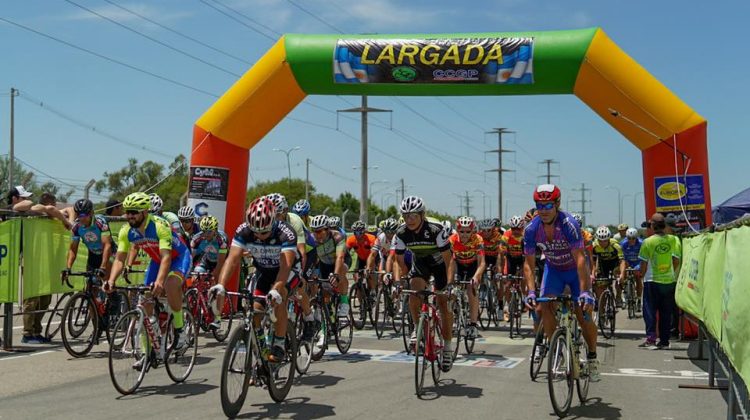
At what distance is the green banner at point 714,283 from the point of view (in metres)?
6.79

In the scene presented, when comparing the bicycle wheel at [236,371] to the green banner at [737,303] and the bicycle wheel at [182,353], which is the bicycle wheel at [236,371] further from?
the green banner at [737,303]

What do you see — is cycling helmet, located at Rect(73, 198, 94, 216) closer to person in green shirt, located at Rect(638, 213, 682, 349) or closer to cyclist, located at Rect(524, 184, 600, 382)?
cyclist, located at Rect(524, 184, 600, 382)

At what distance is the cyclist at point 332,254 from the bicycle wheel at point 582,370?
441 cm

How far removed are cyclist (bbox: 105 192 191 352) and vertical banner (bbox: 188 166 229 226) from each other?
294 inches

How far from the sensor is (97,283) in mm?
10930

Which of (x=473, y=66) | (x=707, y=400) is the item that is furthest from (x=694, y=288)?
(x=473, y=66)

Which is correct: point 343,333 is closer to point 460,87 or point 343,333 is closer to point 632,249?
point 460,87

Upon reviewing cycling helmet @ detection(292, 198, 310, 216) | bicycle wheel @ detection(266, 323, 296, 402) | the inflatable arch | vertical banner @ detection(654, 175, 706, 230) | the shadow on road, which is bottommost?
the shadow on road

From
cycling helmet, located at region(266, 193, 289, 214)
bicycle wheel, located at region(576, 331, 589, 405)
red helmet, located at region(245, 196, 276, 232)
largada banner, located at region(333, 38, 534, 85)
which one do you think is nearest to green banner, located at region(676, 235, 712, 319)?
bicycle wheel, located at region(576, 331, 589, 405)

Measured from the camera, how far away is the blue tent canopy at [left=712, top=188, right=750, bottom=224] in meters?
16.8

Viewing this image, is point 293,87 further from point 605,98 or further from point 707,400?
point 707,400

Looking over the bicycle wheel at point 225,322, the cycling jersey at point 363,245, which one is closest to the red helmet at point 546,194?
the bicycle wheel at point 225,322

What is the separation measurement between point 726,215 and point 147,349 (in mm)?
13886

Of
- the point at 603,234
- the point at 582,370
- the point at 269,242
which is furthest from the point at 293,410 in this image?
the point at 603,234
